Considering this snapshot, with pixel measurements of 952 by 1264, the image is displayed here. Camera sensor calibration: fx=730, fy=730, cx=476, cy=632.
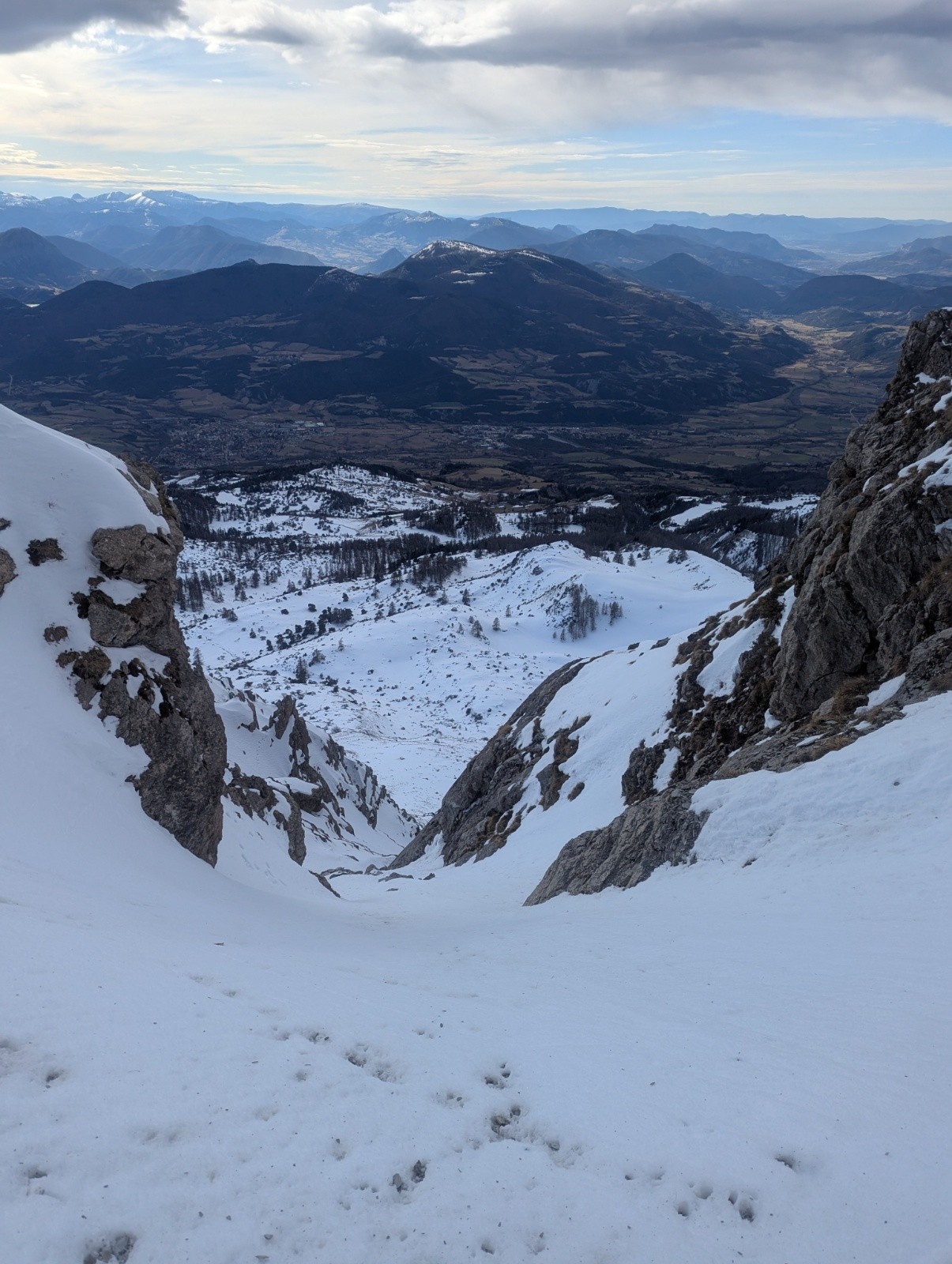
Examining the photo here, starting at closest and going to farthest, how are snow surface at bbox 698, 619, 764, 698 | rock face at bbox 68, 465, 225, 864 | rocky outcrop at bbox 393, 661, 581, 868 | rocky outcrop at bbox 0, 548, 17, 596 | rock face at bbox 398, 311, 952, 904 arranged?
rock face at bbox 398, 311, 952, 904 < rocky outcrop at bbox 0, 548, 17, 596 < rock face at bbox 68, 465, 225, 864 < snow surface at bbox 698, 619, 764, 698 < rocky outcrop at bbox 393, 661, 581, 868

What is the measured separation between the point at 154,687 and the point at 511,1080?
1673 cm

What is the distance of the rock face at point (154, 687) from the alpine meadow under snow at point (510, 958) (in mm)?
110

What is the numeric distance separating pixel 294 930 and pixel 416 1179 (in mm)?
12371

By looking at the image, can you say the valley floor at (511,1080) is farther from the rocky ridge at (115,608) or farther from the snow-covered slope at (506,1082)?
the rocky ridge at (115,608)

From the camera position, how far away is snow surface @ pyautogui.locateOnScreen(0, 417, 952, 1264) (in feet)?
21.1

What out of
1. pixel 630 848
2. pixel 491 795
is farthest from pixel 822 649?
pixel 491 795

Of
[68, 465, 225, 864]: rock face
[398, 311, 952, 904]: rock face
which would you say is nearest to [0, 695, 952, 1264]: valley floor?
[398, 311, 952, 904]: rock face

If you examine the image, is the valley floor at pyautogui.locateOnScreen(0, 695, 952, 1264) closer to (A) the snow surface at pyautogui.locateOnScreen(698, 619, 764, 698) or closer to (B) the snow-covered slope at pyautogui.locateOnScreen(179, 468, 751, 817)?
(A) the snow surface at pyautogui.locateOnScreen(698, 619, 764, 698)

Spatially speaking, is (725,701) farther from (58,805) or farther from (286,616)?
(286,616)

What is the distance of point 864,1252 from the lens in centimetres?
607

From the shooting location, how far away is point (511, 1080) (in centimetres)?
894

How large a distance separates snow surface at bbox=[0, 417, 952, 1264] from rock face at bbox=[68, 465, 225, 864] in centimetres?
302

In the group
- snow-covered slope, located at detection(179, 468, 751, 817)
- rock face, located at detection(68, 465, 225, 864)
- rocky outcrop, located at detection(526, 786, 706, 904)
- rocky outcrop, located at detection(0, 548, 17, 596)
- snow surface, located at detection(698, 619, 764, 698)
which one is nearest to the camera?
rocky outcrop, located at detection(526, 786, 706, 904)

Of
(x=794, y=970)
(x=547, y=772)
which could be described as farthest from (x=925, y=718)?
(x=547, y=772)
